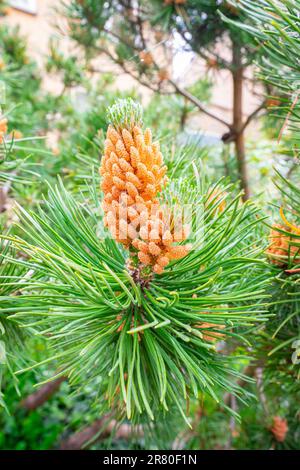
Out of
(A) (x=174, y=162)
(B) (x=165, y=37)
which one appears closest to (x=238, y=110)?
(B) (x=165, y=37)

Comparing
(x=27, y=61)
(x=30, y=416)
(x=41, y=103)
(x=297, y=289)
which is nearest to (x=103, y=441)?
(x=30, y=416)

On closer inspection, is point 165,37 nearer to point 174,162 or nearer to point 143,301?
point 174,162

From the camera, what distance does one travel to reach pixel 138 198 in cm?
29

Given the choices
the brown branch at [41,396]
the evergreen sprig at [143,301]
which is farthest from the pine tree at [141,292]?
the brown branch at [41,396]

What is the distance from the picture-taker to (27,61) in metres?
1.25

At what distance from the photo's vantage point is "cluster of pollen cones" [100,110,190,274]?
0.95 feet

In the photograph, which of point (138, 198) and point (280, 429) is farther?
point (280, 429)

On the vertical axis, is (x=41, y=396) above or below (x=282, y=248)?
below

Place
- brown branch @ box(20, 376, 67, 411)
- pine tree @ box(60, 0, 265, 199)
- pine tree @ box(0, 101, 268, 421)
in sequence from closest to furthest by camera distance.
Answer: pine tree @ box(0, 101, 268, 421), pine tree @ box(60, 0, 265, 199), brown branch @ box(20, 376, 67, 411)

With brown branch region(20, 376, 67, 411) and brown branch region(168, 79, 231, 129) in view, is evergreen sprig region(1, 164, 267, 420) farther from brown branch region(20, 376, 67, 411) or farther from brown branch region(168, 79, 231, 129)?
brown branch region(20, 376, 67, 411)

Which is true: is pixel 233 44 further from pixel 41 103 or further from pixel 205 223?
pixel 41 103

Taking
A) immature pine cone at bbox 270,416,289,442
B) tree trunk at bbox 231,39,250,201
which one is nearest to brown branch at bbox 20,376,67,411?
immature pine cone at bbox 270,416,289,442

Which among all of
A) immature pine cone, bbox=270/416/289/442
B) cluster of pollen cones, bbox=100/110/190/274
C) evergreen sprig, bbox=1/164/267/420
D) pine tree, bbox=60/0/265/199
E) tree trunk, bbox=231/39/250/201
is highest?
pine tree, bbox=60/0/265/199

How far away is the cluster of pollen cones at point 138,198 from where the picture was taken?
29cm
